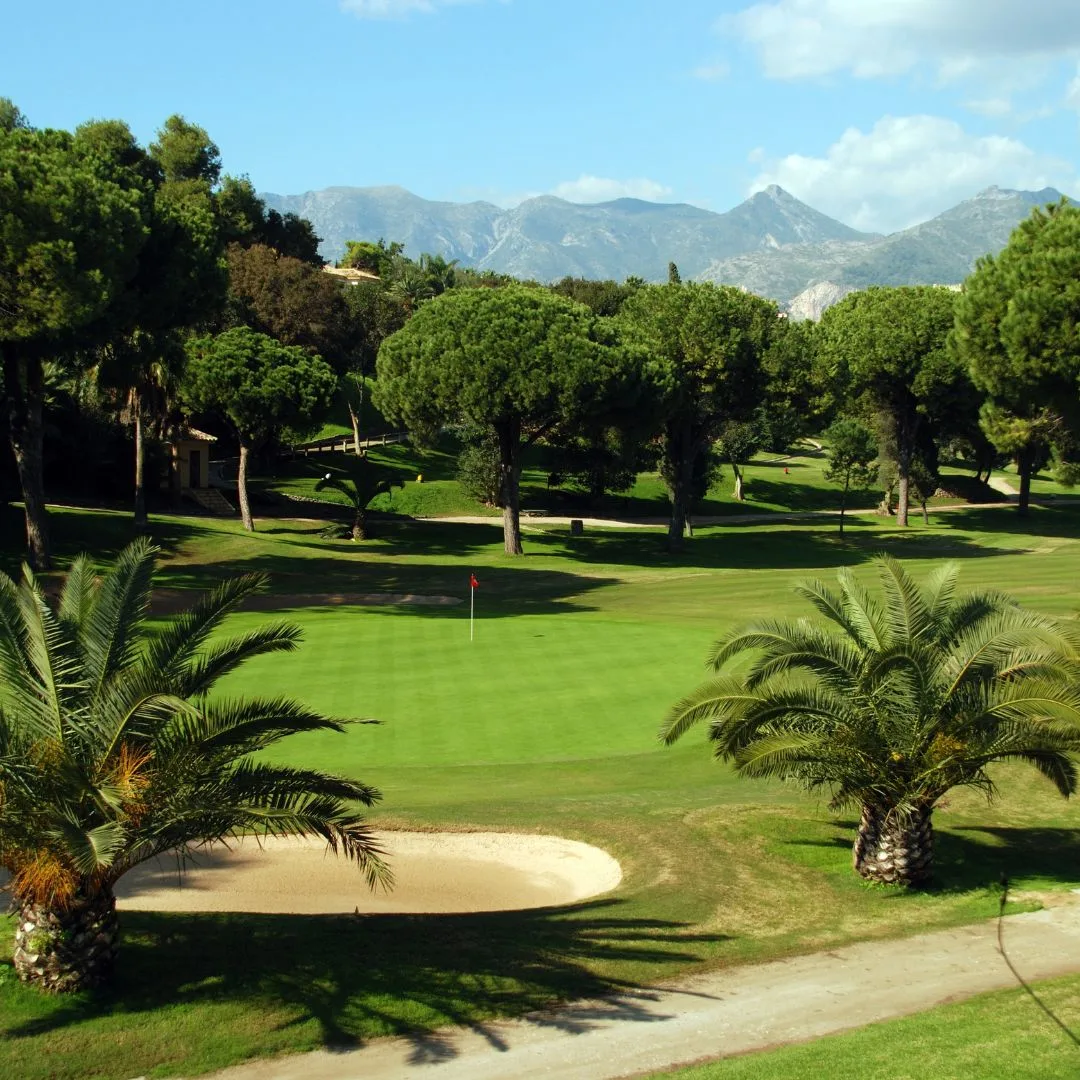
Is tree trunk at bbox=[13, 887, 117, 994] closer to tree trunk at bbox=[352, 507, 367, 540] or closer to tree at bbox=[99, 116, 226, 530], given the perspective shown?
tree at bbox=[99, 116, 226, 530]

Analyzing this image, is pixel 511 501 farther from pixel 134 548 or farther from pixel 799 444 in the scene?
pixel 799 444

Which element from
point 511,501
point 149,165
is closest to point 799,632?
point 511,501

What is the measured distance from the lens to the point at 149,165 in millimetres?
90688

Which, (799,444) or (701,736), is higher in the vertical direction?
(799,444)

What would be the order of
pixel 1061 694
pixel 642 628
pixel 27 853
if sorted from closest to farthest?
pixel 27 853 < pixel 1061 694 < pixel 642 628

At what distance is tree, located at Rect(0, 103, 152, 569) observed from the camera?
3497 cm

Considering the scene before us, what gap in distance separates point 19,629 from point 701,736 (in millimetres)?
13233

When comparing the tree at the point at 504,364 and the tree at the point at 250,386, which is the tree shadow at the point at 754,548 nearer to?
the tree at the point at 504,364

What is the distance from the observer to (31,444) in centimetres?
3956

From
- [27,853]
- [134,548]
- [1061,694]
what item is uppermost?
[134,548]

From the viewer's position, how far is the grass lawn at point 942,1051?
1009 cm

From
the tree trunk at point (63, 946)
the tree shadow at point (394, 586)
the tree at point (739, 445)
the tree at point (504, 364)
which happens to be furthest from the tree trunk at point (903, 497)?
the tree trunk at point (63, 946)

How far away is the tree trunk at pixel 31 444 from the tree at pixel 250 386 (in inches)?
598

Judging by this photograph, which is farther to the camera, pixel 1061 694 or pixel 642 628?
pixel 642 628
